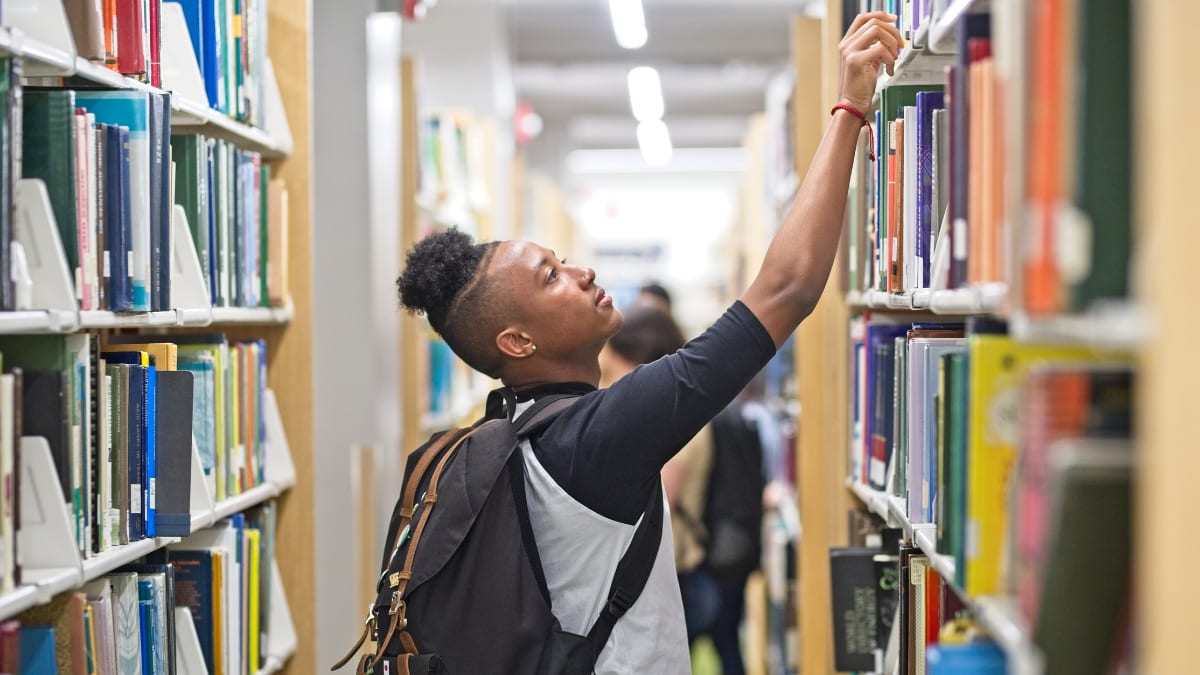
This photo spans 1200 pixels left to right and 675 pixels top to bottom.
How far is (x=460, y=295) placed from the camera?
7.06 feet

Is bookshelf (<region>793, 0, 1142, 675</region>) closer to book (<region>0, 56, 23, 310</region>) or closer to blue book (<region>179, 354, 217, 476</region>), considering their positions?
book (<region>0, 56, 23, 310</region>)

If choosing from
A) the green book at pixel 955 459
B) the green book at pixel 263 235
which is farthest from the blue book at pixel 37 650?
the green book at pixel 955 459

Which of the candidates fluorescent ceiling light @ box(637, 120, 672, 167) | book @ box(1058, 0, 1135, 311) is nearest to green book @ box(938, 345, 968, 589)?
book @ box(1058, 0, 1135, 311)

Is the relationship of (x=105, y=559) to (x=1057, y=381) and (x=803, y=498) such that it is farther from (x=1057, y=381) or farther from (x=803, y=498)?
(x=803, y=498)

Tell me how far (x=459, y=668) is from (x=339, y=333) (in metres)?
1.87

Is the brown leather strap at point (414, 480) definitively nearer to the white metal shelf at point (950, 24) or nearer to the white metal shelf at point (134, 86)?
the white metal shelf at point (134, 86)

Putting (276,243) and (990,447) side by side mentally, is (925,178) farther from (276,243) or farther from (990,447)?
(276,243)

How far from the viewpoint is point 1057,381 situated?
105 cm

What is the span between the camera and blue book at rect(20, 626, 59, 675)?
171cm

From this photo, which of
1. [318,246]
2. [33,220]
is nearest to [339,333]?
[318,246]

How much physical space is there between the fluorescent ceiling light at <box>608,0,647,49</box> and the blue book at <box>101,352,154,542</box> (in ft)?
12.1

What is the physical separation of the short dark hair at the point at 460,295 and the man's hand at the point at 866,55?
0.67m

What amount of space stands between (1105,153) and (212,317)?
5.78 ft

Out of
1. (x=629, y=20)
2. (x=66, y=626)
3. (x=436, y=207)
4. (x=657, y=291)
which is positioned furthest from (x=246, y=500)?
(x=629, y=20)
